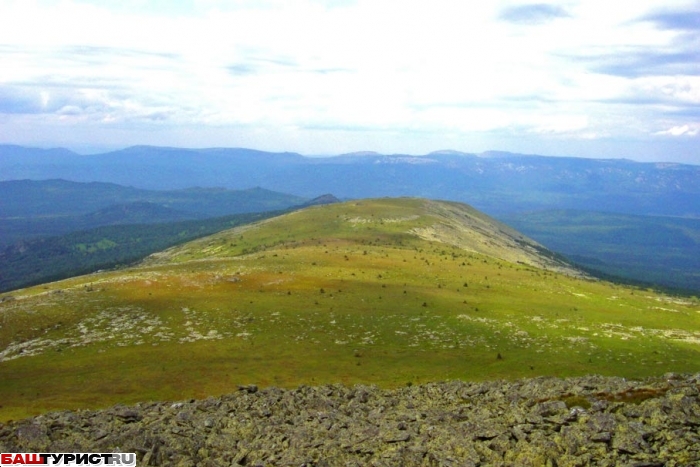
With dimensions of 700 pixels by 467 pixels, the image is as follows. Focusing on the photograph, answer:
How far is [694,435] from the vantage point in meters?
20.0

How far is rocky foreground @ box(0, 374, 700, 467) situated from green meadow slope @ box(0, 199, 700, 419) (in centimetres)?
911

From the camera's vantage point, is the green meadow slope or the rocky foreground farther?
the green meadow slope

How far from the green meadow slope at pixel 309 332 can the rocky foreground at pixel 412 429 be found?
9110 mm

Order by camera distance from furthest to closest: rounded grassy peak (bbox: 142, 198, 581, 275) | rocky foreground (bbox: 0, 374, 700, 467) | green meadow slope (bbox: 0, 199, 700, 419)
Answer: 1. rounded grassy peak (bbox: 142, 198, 581, 275)
2. green meadow slope (bbox: 0, 199, 700, 419)
3. rocky foreground (bbox: 0, 374, 700, 467)

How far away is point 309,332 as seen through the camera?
51812 millimetres

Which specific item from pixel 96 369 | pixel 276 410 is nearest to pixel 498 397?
pixel 276 410

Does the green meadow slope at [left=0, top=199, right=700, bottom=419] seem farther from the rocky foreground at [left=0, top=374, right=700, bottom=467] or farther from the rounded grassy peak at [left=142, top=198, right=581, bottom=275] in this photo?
the rounded grassy peak at [left=142, top=198, right=581, bottom=275]

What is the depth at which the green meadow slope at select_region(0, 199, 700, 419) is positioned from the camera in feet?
132

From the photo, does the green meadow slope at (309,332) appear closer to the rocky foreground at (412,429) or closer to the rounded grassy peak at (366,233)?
the rocky foreground at (412,429)

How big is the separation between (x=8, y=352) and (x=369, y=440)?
38404mm

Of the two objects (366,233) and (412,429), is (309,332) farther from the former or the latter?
(366,233)

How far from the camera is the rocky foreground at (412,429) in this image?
20344mm

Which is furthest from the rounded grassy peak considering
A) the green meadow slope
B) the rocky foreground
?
the rocky foreground

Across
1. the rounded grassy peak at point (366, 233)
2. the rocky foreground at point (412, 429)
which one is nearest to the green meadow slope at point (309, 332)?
the rocky foreground at point (412, 429)
